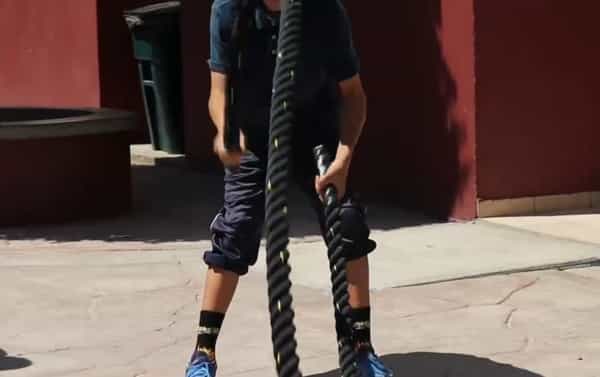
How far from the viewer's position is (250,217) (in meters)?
4.52

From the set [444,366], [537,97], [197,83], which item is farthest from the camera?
[197,83]

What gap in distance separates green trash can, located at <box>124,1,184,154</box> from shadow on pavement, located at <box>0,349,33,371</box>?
7.54 meters

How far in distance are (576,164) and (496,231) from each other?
1.07m

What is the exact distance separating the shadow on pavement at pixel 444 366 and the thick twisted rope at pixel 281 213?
2822mm

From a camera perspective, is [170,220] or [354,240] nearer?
[354,240]

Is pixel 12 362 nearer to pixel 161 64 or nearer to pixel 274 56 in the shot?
pixel 274 56

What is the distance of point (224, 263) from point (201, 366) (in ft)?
1.28

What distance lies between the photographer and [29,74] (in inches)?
544

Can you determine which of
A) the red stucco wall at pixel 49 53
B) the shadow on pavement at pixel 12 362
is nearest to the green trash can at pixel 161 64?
the red stucco wall at pixel 49 53

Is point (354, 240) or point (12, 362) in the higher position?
point (354, 240)

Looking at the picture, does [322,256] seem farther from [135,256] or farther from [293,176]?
[293,176]

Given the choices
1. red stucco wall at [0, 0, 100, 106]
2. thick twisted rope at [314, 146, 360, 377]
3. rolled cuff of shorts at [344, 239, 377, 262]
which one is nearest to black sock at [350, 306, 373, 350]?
rolled cuff of shorts at [344, 239, 377, 262]

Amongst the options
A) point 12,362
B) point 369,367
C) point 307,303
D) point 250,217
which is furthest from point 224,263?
point 307,303

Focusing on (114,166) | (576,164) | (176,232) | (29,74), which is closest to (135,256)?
(176,232)
